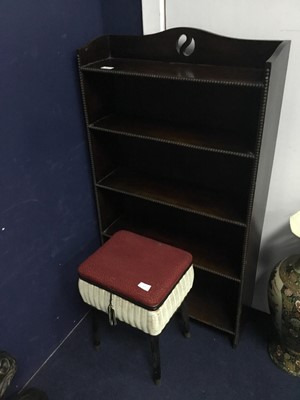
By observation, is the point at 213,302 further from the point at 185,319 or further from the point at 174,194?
the point at 174,194

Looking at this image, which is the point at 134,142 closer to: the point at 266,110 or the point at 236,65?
the point at 236,65

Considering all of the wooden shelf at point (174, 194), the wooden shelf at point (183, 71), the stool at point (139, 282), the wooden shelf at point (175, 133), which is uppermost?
the wooden shelf at point (183, 71)

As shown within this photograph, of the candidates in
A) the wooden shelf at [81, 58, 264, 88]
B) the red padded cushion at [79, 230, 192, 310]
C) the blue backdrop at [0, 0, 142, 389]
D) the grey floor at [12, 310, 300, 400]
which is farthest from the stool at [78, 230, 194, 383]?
the wooden shelf at [81, 58, 264, 88]

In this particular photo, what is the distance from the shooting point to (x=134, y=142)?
1911 mm

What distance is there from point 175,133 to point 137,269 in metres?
0.62

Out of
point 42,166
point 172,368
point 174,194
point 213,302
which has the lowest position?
point 172,368

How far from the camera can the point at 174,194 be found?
5.83ft

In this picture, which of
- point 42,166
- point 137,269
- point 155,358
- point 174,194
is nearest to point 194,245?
point 174,194

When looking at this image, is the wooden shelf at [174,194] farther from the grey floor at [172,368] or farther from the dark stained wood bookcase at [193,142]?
the grey floor at [172,368]

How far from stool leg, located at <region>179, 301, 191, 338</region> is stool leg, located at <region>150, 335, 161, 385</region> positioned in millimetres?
273

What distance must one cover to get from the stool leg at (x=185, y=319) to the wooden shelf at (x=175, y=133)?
82 centimetres

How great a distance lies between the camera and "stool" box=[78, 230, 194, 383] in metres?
1.50

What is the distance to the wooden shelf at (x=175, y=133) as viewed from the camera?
1.46 m

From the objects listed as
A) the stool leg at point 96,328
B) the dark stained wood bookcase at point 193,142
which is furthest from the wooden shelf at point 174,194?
the stool leg at point 96,328
